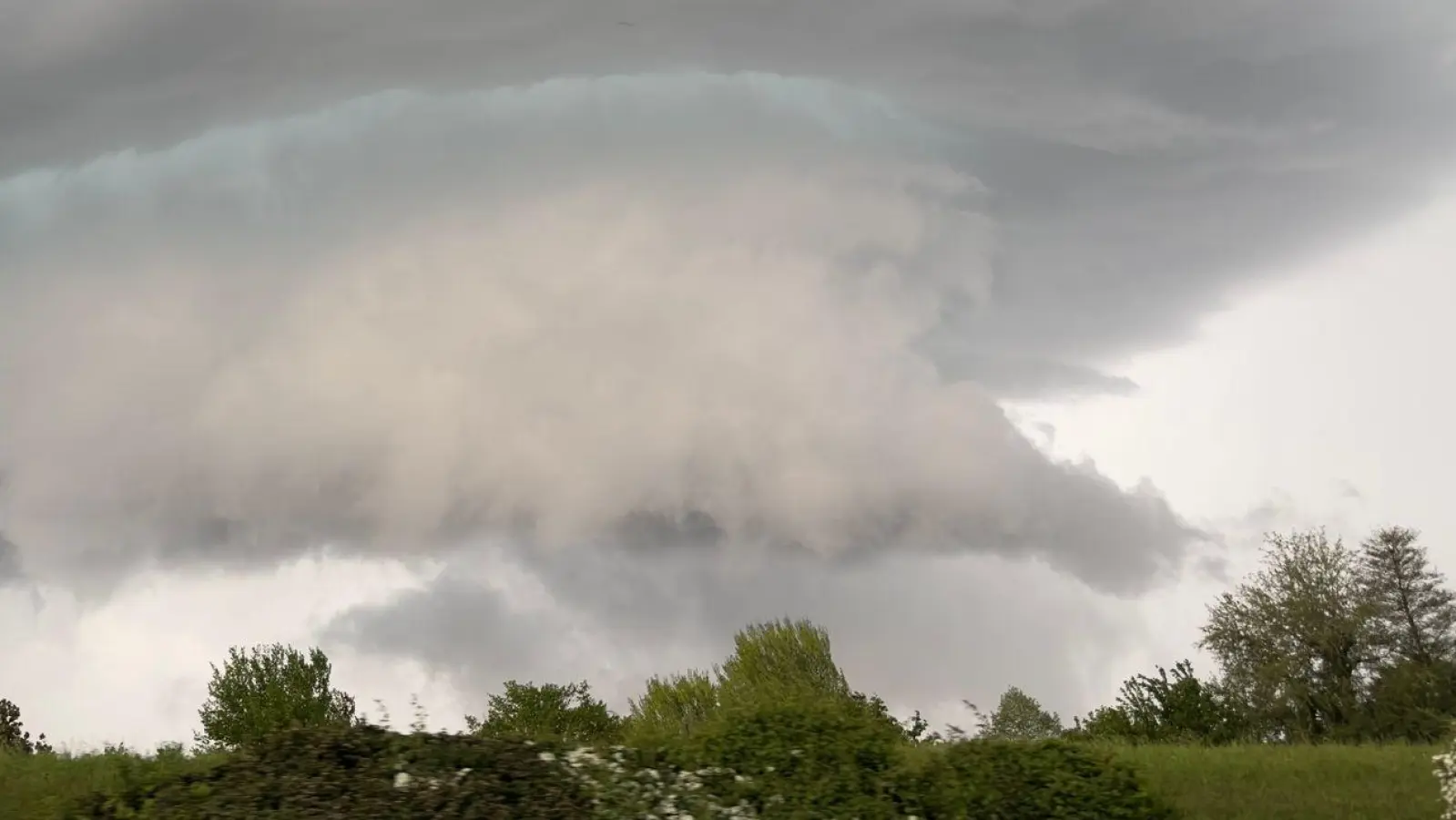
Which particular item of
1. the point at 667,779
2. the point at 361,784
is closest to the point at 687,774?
the point at 667,779

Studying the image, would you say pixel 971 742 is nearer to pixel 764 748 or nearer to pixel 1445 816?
pixel 764 748

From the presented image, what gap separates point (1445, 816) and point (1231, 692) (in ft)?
94.9

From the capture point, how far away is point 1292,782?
19016 millimetres

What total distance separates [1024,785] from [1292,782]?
6844mm

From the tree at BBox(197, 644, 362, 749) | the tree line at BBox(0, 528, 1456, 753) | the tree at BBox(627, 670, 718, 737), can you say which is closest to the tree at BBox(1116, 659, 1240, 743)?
the tree line at BBox(0, 528, 1456, 753)

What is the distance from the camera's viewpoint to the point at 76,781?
15.1m

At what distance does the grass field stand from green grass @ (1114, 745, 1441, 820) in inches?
0.5

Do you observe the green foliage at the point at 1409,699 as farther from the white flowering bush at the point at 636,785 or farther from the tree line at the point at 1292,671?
the white flowering bush at the point at 636,785

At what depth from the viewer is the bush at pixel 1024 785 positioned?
46.9 feet

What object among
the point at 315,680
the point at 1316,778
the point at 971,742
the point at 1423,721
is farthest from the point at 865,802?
the point at 315,680

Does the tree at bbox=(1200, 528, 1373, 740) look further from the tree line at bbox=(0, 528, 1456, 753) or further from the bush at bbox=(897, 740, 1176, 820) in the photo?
the bush at bbox=(897, 740, 1176, 820)

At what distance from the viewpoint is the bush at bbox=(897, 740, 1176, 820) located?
14.3 m

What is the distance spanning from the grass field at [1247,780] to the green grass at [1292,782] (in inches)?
0.5

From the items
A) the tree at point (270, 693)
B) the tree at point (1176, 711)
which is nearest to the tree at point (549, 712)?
the tree at point (270, 693)
